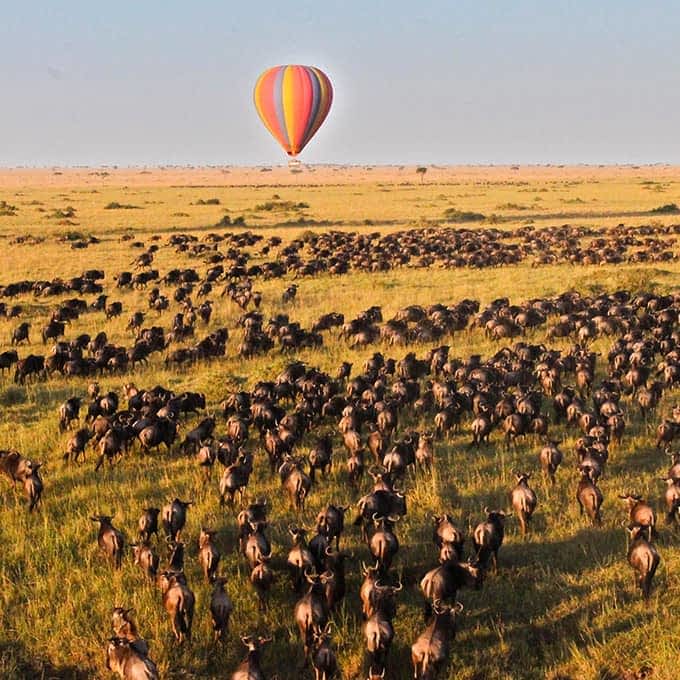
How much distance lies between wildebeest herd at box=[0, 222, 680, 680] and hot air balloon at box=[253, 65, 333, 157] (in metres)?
22.9

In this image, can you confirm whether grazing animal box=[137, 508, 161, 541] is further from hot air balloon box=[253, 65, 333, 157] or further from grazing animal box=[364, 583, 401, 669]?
hot air balloon box=[253, 65, 333, 157]

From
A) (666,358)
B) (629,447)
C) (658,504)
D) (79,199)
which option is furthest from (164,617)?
(79,199)

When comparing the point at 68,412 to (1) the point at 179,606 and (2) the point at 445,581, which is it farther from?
(2) the point at 445,581

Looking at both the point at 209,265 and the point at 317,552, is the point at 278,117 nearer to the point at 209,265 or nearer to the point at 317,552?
the point at 209,265

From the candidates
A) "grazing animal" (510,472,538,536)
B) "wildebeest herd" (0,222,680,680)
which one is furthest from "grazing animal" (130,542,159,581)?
"grazing animal" (510,472,538,536)

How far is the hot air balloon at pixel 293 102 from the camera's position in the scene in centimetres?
4641

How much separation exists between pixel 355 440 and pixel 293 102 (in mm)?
38034

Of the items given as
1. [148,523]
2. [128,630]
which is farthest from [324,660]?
[148,523]

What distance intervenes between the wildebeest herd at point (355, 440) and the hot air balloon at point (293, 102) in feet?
75.3

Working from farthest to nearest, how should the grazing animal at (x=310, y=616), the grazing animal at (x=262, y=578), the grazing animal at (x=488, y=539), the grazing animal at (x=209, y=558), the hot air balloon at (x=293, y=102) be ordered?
the hot air balloon at (x=293, y=102) → the grazing animal at (x=488, y=539) → the grazing animal at (x=209, y=558) → the grazing animal at (x=262, y=578) → the grazing animal at (x=310, y=616)

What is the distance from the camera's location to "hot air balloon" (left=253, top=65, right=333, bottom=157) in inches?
1827

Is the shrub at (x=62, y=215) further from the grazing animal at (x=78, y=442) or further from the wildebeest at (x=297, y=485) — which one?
the wildebeest at (x=297, y=485)

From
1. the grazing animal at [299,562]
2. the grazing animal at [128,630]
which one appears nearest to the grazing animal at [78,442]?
the grazing animal at [128,630]

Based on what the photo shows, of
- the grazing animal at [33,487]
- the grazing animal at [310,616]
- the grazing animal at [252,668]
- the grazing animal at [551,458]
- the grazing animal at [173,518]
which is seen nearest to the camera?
the grazing animal at [252,668]
